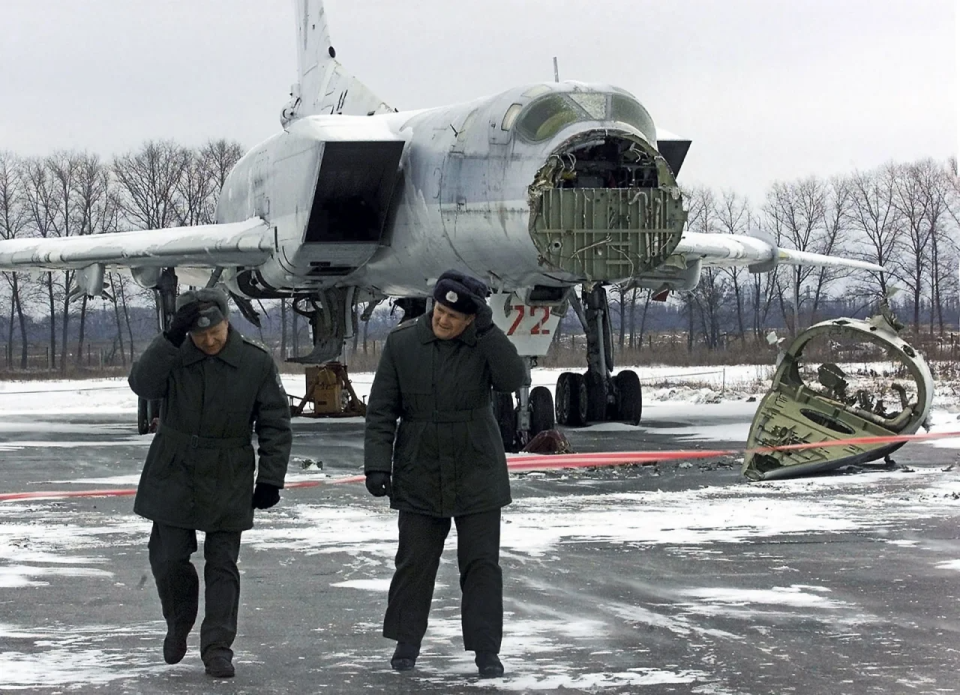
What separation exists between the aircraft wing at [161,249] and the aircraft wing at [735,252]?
5494mm

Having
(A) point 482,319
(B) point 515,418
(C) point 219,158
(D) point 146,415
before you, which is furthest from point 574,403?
(C) point 219,158

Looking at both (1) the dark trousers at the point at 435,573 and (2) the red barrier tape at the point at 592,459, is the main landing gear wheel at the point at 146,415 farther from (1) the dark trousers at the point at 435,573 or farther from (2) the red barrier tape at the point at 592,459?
(1) the dark trousers at the point at 435,573

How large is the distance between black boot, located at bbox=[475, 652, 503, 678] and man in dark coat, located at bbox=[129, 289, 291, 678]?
106 cm

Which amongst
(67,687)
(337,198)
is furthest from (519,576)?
(337,198)

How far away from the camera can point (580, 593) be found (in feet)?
24.4

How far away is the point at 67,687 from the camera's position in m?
5.50

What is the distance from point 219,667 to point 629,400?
14517 millimetres

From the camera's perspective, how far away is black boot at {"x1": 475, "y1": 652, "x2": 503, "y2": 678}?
5.70 metres

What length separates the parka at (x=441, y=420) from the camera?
616 cm

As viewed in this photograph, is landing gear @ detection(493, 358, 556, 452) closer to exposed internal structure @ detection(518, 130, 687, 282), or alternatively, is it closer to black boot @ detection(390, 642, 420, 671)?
exposed internal structure @ detection(518, 130, 687, 282)

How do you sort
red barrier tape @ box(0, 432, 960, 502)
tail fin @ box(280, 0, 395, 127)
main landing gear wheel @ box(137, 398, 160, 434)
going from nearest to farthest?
1. red barrier tape @ box(0, 432, 960, 502)
2. main landing gear wheel @ box(137, 398, 160, 434)
3. tail fin @ box(280, 0, 395, 127)

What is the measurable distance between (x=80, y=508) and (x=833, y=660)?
696cm

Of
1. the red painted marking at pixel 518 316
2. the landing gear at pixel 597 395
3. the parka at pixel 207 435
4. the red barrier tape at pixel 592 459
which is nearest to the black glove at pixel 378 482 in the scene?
the parka at pixel 207 435

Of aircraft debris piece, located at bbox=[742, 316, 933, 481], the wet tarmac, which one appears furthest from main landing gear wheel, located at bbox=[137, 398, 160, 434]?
aircraft debris piece, located at bbox=[742, 316, 933, 481]
